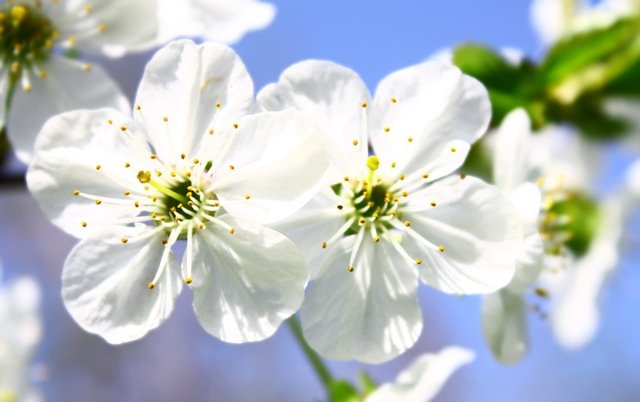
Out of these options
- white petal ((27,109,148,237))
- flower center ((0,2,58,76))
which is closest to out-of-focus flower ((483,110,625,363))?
white petal ((27,109,148,237))

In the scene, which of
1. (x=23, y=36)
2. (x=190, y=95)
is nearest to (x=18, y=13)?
(x=23, y=36)

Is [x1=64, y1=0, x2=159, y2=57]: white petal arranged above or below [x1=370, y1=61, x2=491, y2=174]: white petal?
below

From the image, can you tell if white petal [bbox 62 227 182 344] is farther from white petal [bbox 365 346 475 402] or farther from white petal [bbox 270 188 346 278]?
white petal [bbox 365 346 475 402]

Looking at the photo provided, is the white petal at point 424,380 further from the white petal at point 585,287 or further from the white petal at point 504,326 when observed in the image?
the white petal at point 585,287

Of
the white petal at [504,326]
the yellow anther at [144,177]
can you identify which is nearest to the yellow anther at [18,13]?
the yellow anther at [144,177]

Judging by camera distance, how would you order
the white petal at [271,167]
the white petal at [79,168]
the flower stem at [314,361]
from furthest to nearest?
the flower stem at [314,361] → the white petal at [79,168] → the white petal at [271,167]

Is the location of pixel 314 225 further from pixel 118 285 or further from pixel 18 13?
pixel 18 13
